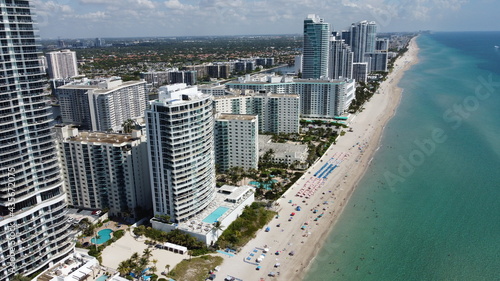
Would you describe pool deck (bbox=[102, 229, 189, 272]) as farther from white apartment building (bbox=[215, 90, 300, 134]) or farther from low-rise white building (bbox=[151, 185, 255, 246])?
white apartment building (bbox=[215, 90, 300, 134])

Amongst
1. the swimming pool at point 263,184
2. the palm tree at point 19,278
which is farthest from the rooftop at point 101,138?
the swimming pool at point 263,184

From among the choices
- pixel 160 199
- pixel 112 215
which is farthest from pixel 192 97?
pixel 112 215

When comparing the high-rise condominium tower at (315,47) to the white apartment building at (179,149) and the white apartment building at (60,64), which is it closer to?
the white apartment building at (179,149)

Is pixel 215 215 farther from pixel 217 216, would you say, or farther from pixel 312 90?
pixel 312 90

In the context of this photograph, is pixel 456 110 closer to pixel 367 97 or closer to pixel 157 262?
pixel 367 97

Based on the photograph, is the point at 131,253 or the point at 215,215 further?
the point at 215,215

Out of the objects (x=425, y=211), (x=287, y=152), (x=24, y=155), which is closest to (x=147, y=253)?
(x=24, y=155)

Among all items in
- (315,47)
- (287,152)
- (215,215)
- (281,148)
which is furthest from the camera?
(315,47)
